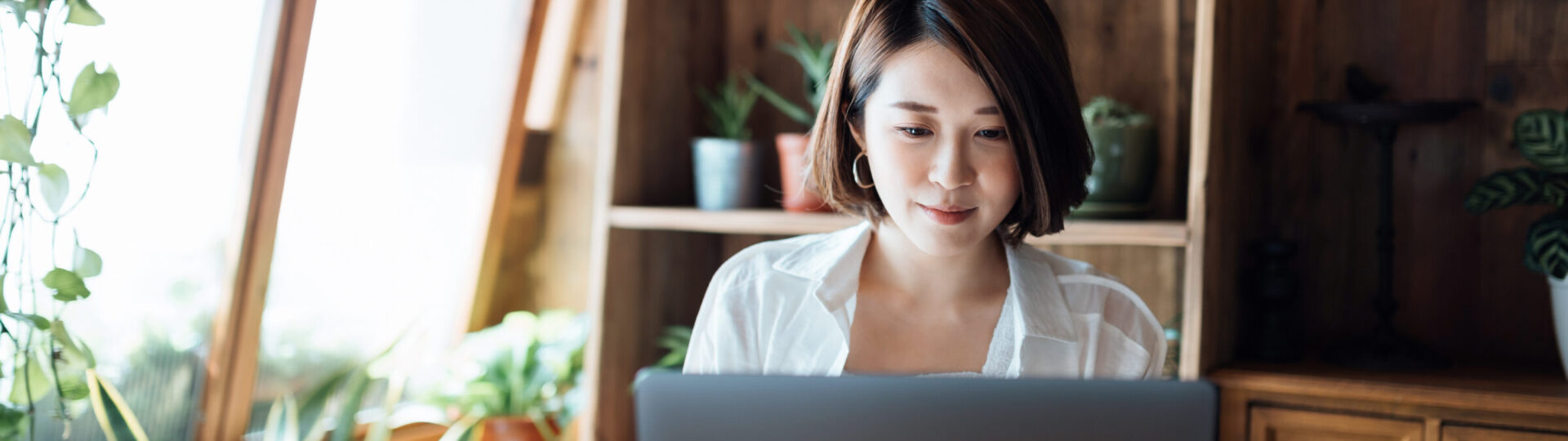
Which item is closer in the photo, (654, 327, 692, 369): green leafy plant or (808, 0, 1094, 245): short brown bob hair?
(808, 0, 1094, 245): short brown bob hair

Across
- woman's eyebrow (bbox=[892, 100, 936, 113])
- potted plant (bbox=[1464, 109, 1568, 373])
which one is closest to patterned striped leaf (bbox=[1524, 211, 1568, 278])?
potted plant (bbox=[1464, 109, 1568, 373])

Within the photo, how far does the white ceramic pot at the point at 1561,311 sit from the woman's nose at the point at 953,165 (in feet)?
3.69

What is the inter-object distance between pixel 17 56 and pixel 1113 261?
1858 millimetres

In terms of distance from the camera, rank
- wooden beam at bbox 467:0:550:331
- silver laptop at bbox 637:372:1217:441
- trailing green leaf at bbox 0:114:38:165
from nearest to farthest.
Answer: silver laptop at bbox 637:372:1217:441 → trailing green leaf at bbox 0:114:38:165 → wooden beam at bbox 467:0:550:331

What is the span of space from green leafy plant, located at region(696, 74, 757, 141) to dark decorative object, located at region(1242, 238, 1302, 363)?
979mm

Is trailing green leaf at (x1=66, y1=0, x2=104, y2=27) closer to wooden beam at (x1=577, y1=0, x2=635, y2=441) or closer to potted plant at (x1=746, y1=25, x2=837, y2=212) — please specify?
wooden beam at (x1=577, y1=0, x2=635, y2=441)

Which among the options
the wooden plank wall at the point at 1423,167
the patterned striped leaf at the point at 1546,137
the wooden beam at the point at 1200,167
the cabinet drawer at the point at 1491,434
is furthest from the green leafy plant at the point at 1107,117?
the cabinet drawer at the point at 1491,434

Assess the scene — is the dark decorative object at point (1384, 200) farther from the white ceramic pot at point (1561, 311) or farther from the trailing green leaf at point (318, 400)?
the trailing green leaf at point (318, 400)

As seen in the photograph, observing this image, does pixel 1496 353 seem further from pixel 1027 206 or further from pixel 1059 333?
pixel 1027 206

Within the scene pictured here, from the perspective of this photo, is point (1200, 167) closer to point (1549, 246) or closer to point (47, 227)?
point (1549, 246)

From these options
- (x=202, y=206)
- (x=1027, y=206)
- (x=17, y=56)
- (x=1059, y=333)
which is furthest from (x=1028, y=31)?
(x=202, y=206)

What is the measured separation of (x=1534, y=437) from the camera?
1.45 metres

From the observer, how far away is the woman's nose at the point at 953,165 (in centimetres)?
102

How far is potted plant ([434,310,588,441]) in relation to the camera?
224 cm
